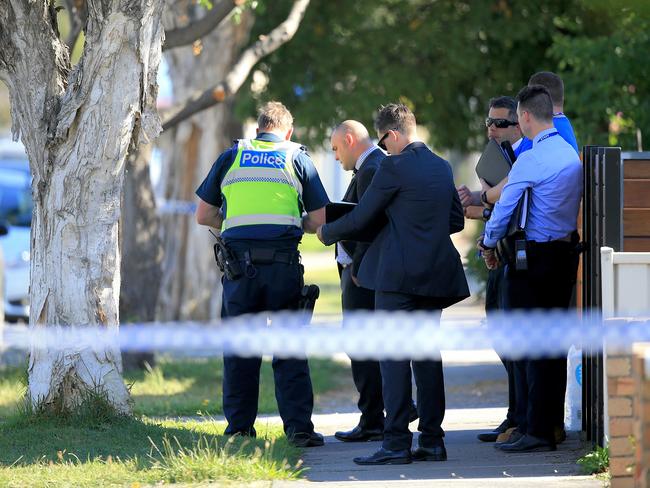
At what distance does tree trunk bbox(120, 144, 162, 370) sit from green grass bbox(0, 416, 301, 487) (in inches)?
178

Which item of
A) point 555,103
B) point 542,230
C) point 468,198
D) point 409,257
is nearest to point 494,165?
point 468,198

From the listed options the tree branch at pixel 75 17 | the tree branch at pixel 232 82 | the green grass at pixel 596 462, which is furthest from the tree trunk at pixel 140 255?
the green grass at pixel 596 462

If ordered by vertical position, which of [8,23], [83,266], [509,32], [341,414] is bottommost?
[341,414]

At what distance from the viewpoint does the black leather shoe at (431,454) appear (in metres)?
7.00

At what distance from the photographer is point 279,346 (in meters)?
7.47

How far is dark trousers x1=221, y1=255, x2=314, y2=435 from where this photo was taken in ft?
24.7

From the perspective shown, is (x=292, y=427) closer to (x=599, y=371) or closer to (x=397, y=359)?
(x=397, y=359)

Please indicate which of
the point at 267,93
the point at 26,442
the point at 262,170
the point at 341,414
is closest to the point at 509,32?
the point at 267,93

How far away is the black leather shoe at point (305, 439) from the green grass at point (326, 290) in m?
10.7

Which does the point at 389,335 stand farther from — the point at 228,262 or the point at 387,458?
the point at 228,262

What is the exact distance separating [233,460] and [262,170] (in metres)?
1.99

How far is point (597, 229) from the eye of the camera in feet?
23.0

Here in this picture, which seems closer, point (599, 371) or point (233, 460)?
point (233, 460)

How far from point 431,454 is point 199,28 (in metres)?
5.23
